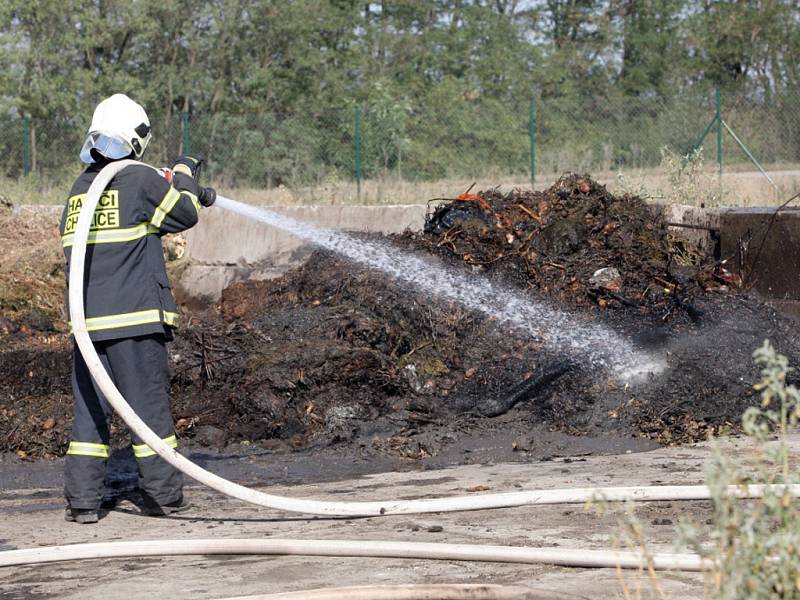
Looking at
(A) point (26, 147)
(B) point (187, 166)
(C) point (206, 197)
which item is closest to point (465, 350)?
(C) point (206, 197)

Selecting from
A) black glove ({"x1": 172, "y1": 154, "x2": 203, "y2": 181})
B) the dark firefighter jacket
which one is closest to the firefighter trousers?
the dark firefighter jacket

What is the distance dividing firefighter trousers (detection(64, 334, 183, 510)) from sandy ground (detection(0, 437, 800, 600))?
0.19 meters

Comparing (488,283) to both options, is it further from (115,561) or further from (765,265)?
(115,561)

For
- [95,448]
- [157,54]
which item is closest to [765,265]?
[95,448]

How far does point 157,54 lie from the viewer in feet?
86.0

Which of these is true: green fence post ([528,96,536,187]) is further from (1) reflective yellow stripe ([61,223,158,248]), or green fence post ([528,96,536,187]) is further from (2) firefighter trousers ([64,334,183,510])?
(2) firefighter trousers ([64,334,183,510])

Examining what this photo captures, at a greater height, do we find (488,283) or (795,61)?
(795,61)

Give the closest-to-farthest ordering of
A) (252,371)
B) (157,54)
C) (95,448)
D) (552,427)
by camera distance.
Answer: (95,448) < (552,427) < (252,371) < (157,54)

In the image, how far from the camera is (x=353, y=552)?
13.3ft

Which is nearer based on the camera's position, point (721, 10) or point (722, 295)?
point (722, 295)

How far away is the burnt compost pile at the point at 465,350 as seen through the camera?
23.2 feet

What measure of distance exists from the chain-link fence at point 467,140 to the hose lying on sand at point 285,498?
1228 cm

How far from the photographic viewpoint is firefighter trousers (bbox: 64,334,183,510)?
5348 millimetres

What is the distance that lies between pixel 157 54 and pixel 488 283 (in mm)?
19763
